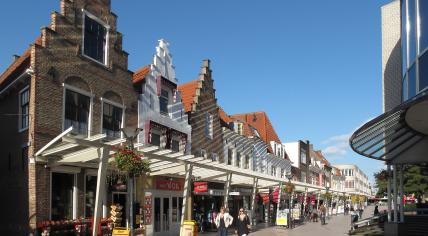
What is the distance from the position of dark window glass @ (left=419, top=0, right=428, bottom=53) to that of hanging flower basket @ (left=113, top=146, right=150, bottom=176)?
32.5 ft

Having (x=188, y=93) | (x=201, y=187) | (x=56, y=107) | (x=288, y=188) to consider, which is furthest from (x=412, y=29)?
(x=288, y=188)

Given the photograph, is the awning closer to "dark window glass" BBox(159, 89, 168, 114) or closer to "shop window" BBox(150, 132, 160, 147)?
"shop window" BBox(150, 132, 160, 147)

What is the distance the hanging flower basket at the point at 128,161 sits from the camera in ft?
51.3

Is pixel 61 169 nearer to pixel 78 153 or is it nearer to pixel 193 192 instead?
pixel 78 153

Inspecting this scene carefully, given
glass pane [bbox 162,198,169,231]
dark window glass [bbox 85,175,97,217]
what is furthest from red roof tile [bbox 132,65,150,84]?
dark window glass [bbox 85,175,97,217]

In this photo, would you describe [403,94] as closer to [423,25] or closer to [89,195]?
[423,25]

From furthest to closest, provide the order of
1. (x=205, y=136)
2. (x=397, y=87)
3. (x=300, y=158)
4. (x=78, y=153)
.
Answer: (x=300, y=158) → (x=205, y=136) → (x=397, y=87) → (x=78, y=153)

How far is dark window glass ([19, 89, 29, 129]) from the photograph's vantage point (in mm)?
18266

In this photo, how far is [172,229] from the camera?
26.1m

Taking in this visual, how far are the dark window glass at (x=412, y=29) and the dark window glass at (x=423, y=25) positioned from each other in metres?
1.08

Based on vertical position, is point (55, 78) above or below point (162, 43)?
below

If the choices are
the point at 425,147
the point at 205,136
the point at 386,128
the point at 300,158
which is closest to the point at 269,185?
the point at 205,136

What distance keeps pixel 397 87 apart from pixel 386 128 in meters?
7.61

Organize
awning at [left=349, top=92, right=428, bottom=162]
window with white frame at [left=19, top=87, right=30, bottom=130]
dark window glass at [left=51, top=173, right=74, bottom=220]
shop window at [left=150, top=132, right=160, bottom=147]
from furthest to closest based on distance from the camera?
1. shop window at [left=150, top=132, right=160, bottom=147]
2. awning at [left=349, top=92, right=428, bottom=162]
3. window with white frame at [left=19, top=87, right=30, bottom=130]
4. dark window glass at [left=51, top=173, right=74, bottom=220]
